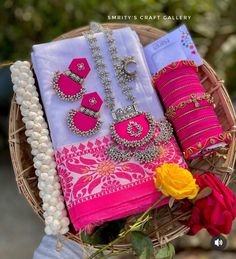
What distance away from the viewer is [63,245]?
1009 millimetres

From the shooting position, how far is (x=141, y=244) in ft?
3.06

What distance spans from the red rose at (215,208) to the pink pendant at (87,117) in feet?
0.79

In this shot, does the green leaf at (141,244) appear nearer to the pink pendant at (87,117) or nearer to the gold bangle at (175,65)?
the pink pendant at (87,117)

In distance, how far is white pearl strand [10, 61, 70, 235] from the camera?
0.96 metres

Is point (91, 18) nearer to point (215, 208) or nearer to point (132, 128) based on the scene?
point (132, 128)

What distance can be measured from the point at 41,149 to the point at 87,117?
12cm

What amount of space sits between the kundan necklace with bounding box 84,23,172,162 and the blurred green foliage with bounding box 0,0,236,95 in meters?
0.34

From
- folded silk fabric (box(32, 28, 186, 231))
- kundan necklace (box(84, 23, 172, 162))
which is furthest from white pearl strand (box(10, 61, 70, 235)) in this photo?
kundan necklace (box(84, 23, 172, 162))

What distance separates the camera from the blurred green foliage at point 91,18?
1375mm

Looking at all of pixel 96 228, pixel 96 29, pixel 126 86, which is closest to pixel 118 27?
pixel 96 29

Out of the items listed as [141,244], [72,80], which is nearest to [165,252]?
[141,244]

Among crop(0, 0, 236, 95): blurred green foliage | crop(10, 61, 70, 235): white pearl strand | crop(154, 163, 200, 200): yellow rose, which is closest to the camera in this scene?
crop(154, 163, 200, 200): yellow rose

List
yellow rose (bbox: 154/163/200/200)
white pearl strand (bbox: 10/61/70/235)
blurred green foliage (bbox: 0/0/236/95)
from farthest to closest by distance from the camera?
blurred green foliage (bbox: 0/0/236/95) → white pearl strand (bbox: 10/61/70/235) → yellow rose (bbox: 154/163/200/200)

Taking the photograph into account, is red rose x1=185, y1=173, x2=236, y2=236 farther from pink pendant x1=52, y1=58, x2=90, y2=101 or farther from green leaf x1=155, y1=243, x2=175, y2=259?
pink pendant x1=52, y1=58, x2=90, y2=101
